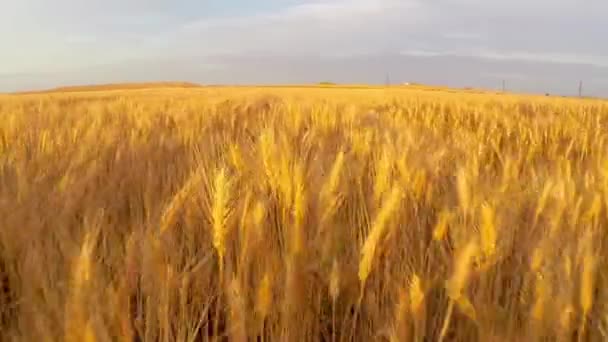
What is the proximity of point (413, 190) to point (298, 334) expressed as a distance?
0.53 m

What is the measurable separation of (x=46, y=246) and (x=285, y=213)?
1.24 feet

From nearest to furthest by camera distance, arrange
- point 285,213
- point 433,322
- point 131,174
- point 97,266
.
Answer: point 97,266, point 433,322, point 285,213, point 131,174

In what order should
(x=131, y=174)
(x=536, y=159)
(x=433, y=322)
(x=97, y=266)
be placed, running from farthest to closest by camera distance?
(x=536, y=159), (x=131, y=174), (x=433, y=322), (x=97, y=266)

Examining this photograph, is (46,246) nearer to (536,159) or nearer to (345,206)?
(345,206)

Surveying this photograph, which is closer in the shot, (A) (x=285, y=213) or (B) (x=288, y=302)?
(B) (x=288, y=302)

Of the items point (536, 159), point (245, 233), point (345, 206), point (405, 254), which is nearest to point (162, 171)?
point (345, 206)

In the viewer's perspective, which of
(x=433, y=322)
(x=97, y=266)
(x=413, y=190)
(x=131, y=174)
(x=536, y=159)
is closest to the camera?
(x=97, y=266)

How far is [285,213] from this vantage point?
86cm

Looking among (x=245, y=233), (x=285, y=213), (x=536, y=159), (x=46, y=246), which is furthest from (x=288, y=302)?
(x=536, y=159)

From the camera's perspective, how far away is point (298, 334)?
63 centimetres

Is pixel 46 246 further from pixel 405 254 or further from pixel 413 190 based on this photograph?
pixel 413 190

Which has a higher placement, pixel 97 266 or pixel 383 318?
pixel 97 266

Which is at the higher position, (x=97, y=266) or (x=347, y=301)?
(x=97, y=266)

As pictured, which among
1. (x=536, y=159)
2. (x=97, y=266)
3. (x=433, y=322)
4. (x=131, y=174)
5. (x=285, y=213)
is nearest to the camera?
(x=97, y=266)
